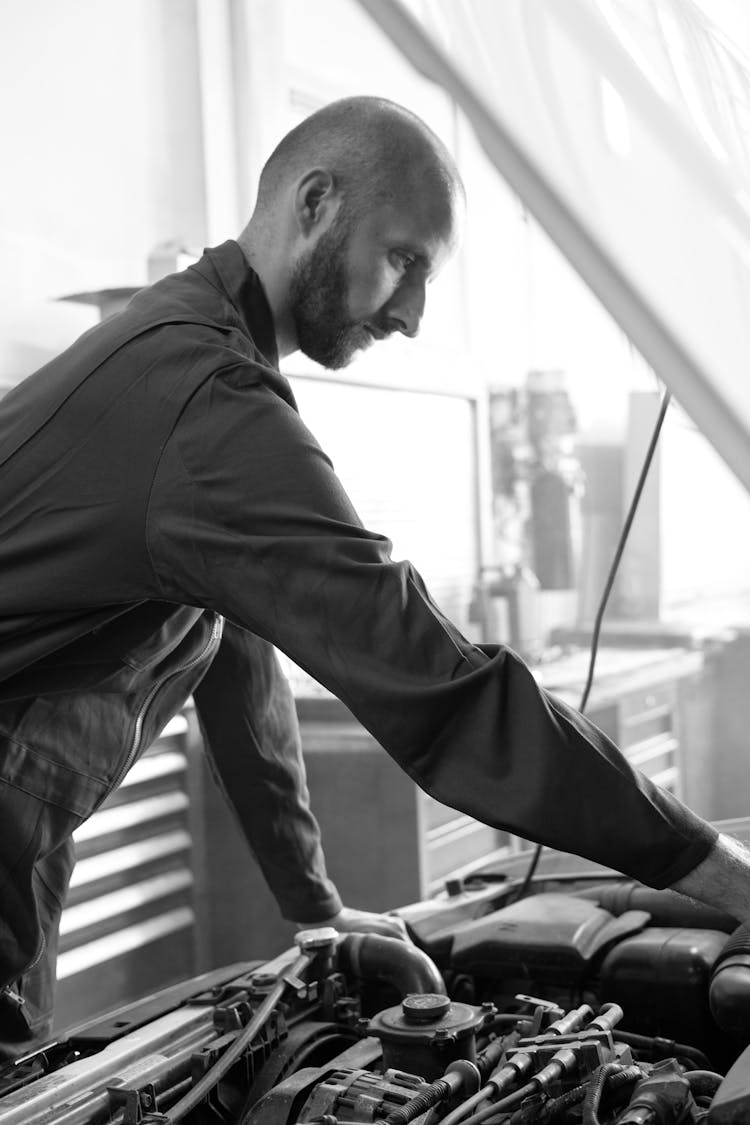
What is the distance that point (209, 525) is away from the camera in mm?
1021

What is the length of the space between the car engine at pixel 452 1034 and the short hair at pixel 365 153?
0.79 m

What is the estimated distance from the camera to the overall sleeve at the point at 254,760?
1.58 metres

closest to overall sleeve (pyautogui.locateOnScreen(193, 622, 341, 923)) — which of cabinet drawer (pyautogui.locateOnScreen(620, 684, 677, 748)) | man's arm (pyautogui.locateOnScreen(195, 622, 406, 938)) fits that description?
man's arm (pyautogui.locateOnScreen(195, 622, 406, 938))

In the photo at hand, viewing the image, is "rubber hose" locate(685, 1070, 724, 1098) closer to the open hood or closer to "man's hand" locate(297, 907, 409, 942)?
"man's hand" locate(297, 907, 409, 942)

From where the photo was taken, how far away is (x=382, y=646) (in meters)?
0.96

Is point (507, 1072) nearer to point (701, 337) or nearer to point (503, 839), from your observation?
point (701, 337)

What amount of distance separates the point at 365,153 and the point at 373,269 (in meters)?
0.13

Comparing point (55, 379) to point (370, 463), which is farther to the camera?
point (370, 463)

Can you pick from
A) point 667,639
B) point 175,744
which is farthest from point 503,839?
point 667,639

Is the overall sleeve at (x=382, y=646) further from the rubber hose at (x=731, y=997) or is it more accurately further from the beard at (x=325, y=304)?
the beard at (x=325, y=304)

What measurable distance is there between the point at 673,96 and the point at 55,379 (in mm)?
645

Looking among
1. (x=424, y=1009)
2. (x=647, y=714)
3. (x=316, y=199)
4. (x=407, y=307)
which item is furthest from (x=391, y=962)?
(x=647, y=714)

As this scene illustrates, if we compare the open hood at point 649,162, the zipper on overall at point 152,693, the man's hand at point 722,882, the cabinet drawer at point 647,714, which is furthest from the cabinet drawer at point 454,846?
the open hood at point 649,162

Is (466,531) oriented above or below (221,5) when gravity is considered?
below
